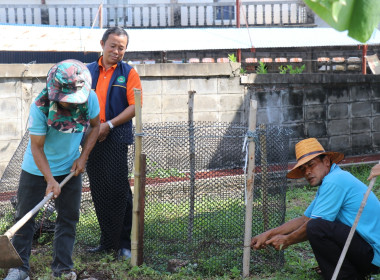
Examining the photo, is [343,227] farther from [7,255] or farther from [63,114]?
[7,255]

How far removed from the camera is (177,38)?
1503 centimetres

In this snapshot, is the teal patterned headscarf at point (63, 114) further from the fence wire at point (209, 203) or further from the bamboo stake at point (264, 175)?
the bamboo stake at point (264, 175)

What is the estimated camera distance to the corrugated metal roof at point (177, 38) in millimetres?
10758

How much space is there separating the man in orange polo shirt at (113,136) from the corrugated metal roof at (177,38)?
5.63 meters

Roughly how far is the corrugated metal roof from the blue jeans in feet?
21.1

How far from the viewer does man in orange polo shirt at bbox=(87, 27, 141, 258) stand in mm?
5113

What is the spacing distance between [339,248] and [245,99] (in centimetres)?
540

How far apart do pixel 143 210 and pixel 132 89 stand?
42.3 inches

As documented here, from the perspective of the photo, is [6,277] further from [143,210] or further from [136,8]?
[136,8]

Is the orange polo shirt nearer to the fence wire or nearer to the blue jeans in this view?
the fence wire

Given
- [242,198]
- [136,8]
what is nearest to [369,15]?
[242,198]

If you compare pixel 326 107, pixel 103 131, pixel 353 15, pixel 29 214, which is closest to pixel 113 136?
pixel 103 131

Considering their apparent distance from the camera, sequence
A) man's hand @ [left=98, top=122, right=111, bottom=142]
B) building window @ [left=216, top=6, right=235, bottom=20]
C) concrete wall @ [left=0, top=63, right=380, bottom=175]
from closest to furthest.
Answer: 1. man's hand @ [left=98, top=122, right=111, bottom=142]
2. concrete wall @ [left=0, top=63, right=380, bottom=175]
3. building window @ [left=216, top=6, right=235, bottom=20]

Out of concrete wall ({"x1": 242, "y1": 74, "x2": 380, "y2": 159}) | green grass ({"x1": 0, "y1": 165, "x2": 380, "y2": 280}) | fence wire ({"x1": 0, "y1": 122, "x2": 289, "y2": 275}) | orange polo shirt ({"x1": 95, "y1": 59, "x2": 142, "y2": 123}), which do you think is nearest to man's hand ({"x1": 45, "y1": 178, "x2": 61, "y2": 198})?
green grass ({"x1": 0, "y1": 165, "x2": 380, "y2": 280})
